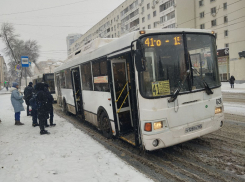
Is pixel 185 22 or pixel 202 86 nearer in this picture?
pixel 202 86

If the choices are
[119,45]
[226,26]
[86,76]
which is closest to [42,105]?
[86,76]

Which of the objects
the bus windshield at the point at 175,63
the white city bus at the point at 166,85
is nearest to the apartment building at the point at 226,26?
the bus windshield at the point at 175,63

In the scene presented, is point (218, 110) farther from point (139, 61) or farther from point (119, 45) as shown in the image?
point (119, 45)

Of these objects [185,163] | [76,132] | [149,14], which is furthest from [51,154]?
[149,14]

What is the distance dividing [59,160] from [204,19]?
3859cm

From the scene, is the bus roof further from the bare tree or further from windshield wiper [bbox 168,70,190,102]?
the bare tree

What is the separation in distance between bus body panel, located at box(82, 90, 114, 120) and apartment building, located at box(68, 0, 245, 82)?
63.8 feet

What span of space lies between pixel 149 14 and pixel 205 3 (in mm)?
12479

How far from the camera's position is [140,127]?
4.54 meters

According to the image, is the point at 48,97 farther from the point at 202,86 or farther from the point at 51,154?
the point at 202,86

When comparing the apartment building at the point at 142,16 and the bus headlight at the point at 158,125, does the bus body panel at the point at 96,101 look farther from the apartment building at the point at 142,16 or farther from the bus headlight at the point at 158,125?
the apartment building at the point at 142,16

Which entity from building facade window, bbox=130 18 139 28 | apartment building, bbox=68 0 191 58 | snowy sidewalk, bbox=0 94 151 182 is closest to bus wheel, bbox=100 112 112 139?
snowy sidewalk, bbox=0 94 151 182

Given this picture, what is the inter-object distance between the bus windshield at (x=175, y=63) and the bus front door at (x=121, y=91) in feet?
4.29

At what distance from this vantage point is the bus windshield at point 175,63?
4.31 metres
